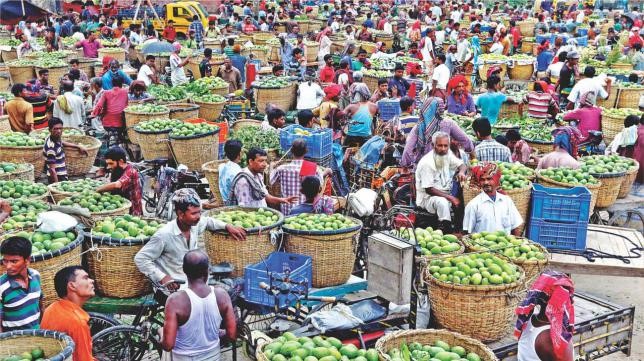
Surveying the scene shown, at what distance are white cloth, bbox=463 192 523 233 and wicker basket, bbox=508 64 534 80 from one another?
1204cm

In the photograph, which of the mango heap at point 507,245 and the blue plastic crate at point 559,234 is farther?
the blue plastic crate at point 559,234

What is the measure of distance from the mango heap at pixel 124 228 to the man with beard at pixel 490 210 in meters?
2.94

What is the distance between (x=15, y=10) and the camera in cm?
1688

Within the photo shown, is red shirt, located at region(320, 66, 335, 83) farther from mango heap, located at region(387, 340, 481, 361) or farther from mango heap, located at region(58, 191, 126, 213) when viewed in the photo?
mango heap, located at region(387, 340, 481, 361)

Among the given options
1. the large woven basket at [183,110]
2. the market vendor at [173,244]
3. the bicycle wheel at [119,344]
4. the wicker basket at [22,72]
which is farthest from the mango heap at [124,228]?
the wicker basket at [22,72]

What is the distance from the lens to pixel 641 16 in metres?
26.3

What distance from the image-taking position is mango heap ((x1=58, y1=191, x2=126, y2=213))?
7469 mm

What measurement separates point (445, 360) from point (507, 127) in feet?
23.8

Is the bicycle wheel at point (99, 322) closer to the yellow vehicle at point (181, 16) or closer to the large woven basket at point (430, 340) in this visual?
the large woven basket at point (430, 340)

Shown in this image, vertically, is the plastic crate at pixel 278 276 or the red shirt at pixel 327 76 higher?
the red shirt at pixel 327 76

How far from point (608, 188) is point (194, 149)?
5428 mm

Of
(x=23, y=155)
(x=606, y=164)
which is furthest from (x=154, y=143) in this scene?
(x=606, y=164)

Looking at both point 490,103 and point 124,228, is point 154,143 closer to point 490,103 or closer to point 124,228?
point 124,228

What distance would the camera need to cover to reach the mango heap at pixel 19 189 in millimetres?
8148
